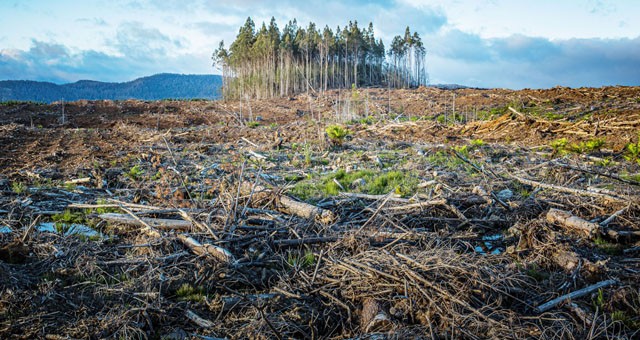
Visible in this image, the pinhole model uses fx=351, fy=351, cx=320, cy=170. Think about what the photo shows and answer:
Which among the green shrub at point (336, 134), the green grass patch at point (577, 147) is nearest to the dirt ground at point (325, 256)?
the green grass patch at point (577, 147)

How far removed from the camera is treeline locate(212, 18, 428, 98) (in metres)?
50.9

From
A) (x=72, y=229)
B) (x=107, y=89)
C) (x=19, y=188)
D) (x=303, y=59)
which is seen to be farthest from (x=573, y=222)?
(x=107, y=89)

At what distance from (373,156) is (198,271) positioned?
5.64m

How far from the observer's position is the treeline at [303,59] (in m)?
50.9

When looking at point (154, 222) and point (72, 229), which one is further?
point (72, 229)

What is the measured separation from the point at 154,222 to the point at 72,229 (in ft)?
3.40

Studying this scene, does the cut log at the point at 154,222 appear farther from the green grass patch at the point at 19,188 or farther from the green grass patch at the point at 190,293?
the green grass patch at the point at 19,188

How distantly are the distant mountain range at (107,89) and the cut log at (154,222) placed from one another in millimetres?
34820

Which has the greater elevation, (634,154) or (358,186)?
(634,154)

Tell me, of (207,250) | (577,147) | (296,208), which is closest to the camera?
(207,250)

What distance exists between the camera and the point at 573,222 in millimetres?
3705

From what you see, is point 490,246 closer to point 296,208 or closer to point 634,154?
point 296,208

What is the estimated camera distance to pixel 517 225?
12.3 ft

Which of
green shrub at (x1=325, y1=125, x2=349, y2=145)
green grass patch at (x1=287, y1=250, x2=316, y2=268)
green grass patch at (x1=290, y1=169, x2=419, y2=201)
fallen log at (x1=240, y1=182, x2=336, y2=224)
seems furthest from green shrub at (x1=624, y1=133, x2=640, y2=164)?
green grass patch at (x1=287, y1=250, x2=316, y2=268)
